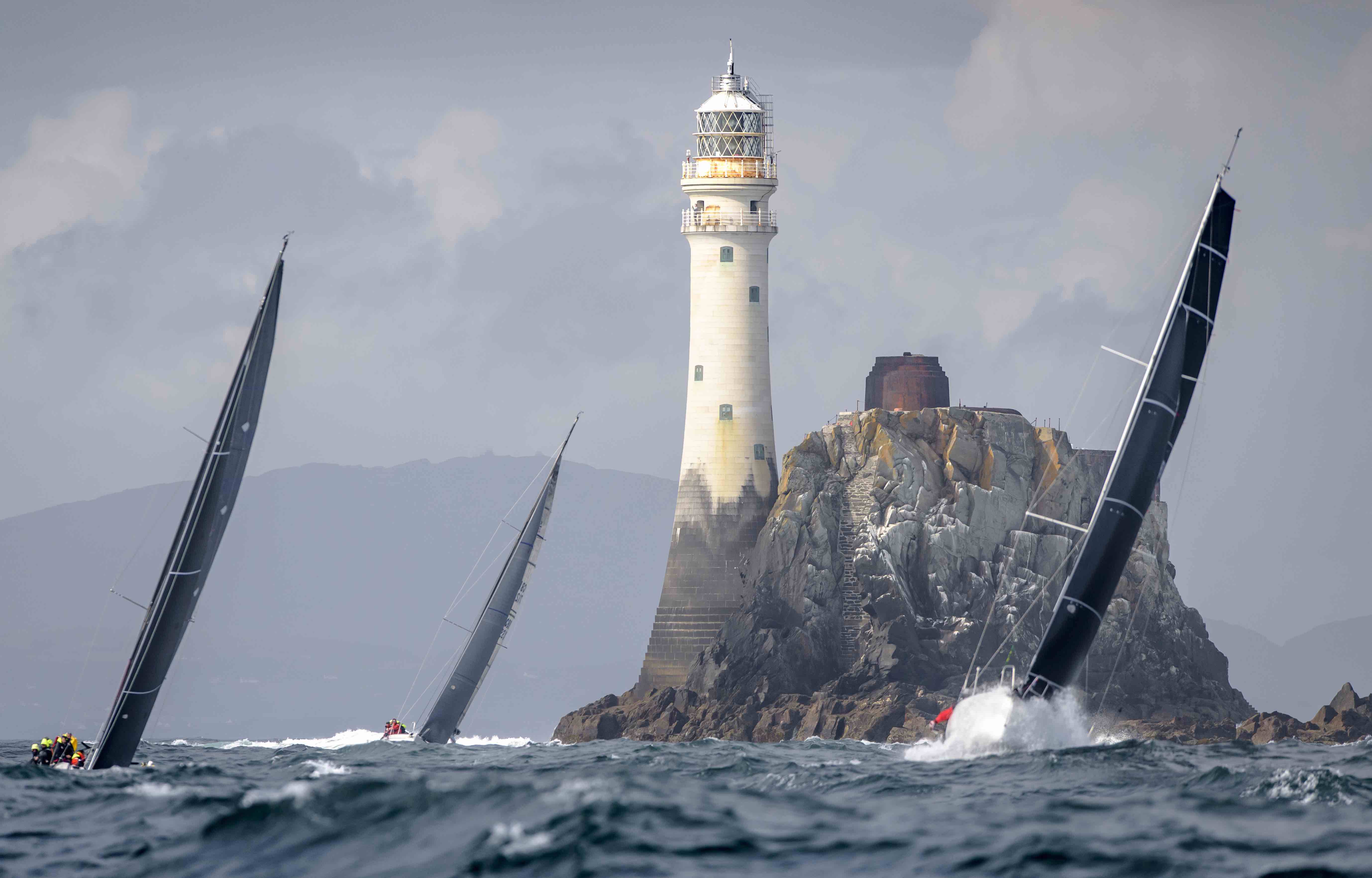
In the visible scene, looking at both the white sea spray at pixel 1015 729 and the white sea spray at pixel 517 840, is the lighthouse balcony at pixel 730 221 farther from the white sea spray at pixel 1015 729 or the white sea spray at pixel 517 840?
the white sea spray at pixel 517 840

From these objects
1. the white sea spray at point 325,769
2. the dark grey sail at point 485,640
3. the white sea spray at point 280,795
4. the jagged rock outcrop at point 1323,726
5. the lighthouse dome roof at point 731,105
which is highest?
the lighthouse dome roof at point 731,105

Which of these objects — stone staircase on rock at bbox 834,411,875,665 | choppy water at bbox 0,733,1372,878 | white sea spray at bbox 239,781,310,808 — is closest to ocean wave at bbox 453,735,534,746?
stone staircase on rock at bbox 834,411,875,665

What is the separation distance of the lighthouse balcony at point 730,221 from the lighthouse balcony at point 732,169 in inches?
57.6

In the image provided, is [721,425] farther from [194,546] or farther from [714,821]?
[714,821]

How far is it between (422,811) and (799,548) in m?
48.4

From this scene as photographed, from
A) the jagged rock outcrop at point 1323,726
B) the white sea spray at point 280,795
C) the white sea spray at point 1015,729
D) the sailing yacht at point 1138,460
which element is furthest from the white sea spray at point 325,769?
the jagged rock outcrop at point 1323,726

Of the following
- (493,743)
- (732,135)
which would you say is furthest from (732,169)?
(493,743)

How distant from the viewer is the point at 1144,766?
32.7 meters

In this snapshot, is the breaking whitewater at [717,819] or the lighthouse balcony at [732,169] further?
the lighthouse balcony at [732,169]

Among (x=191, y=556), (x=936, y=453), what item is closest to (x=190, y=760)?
(x=191, y=556)

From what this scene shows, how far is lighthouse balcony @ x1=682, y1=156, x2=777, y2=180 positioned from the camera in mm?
76812

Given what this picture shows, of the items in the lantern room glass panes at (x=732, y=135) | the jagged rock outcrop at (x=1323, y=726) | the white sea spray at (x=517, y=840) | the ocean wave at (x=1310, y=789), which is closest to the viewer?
the white sea spray at (x=517, y=840)

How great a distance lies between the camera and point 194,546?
121 feet

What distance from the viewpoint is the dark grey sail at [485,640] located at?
200ft
